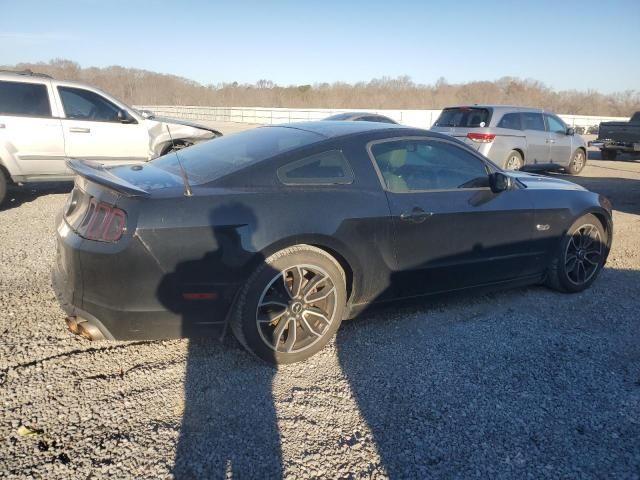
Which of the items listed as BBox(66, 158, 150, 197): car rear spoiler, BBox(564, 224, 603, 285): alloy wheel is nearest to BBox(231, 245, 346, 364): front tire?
BBox(66, 158, 150, 197): car rear spoiler

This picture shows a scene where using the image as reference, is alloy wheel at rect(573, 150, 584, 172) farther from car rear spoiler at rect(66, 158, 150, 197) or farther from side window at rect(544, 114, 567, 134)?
car rear spoiler at rect(66, 158, 150, 197)

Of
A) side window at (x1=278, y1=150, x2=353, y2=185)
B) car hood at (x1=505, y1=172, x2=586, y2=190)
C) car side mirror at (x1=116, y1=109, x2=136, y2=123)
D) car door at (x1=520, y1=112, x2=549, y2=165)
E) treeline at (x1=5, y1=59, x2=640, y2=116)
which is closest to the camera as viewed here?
side window at (x1=278, y1=150, x2=353, y2=185)

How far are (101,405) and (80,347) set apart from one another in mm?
705

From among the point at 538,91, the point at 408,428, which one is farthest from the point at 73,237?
the point at 538,91

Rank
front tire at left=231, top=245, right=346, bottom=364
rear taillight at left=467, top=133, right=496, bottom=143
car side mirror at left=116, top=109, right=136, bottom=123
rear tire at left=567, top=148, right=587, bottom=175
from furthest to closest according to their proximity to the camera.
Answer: rear tire at left=567, top=148, right=587, bottom=175
rear taillight at left=467, top=133, right=496, bottom=143
car side mirror at left=116, top=109, right=136, bottom=123
front tire at left=231, top=245, right=346, bottom=364

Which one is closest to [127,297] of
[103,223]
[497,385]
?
[103,223]

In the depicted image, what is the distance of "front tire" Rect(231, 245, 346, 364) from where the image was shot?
2783mm

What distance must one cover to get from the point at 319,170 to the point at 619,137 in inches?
634

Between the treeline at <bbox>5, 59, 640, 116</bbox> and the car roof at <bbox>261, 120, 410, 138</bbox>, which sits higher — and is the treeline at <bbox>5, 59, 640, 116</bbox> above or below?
above

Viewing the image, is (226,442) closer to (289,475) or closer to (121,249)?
(289,475)

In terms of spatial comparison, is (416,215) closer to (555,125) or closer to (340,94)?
(555,125)

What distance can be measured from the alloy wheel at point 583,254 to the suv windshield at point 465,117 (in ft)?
20.6

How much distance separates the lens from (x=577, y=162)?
1235 centimetres

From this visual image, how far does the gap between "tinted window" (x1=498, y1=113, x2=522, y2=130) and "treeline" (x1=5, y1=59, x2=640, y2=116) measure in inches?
2031
